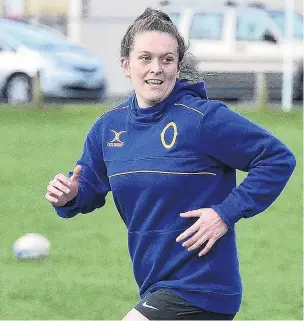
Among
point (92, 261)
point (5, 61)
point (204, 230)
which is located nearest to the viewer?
point (204, 230)

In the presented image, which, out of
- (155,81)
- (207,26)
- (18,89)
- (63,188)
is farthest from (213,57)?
(155,81)

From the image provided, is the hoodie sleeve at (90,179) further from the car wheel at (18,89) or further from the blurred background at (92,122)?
the car wheel at (18,89)

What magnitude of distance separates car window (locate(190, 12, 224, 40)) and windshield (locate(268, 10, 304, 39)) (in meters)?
1.12

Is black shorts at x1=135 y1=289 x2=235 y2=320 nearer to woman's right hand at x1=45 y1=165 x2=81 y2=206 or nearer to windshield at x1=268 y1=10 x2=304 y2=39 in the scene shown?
woman's right hand at x1=45 y1=165 x2=81 y2=206

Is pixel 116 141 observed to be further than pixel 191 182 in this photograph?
Yes

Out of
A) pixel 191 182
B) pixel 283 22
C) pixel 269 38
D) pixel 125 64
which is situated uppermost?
pixel 125 64

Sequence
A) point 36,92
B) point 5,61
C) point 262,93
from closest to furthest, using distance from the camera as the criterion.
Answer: point 36,92 → point 262,93 → point 5,61

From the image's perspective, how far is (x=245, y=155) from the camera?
4.52m

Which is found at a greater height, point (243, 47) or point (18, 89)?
point (243, 47)

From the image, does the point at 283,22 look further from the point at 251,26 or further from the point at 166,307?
the point at 166,307

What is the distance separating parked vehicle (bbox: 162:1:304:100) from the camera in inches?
971

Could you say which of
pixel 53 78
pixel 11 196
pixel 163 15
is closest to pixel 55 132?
pixel 53 78

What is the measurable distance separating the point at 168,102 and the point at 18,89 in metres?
19.9

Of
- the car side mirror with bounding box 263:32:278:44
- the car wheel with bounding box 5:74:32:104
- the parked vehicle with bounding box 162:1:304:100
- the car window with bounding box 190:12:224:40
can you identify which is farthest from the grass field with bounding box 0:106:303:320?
the car window with bounding box 190:12:224:40
